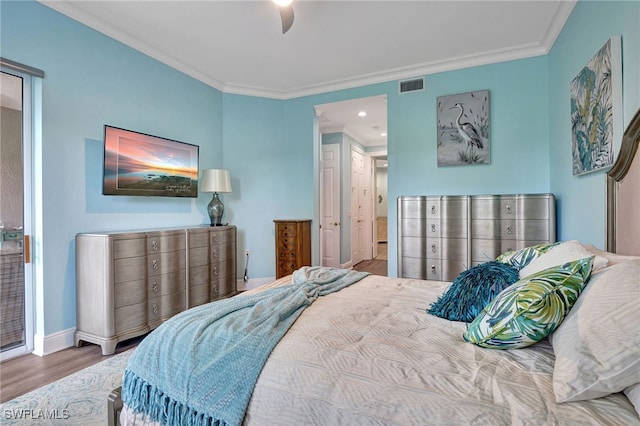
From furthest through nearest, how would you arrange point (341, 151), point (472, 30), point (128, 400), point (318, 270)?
point (341, 151), point (472, 30), point (318, 270), point (128, 400)

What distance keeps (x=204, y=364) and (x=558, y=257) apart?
4.94ft

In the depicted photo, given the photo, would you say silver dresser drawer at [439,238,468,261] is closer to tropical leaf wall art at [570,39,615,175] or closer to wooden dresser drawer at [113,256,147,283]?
tropical leaf wall art at [570,39,615,175]

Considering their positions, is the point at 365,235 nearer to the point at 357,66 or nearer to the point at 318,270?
the point at 357,66

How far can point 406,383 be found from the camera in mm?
938

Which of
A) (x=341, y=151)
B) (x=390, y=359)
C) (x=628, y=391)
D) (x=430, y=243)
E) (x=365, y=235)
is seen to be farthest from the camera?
(x=365, y=235)

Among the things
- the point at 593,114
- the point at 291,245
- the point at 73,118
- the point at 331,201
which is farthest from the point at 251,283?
the point at 593,114

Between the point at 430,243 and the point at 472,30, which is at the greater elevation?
the point at 472,30

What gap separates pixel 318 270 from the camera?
222 centimetres

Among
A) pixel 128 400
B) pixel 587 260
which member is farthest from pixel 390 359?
pixel 128 400

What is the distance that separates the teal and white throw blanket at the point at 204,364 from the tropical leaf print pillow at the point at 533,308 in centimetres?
78

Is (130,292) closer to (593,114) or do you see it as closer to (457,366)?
(457,366)

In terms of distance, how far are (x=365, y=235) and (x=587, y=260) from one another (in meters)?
5.92

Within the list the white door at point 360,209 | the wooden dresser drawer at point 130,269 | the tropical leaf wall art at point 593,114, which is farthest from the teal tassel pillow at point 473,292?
the white door at point 360,209

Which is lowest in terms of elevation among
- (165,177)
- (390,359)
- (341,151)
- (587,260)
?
(390,359)
